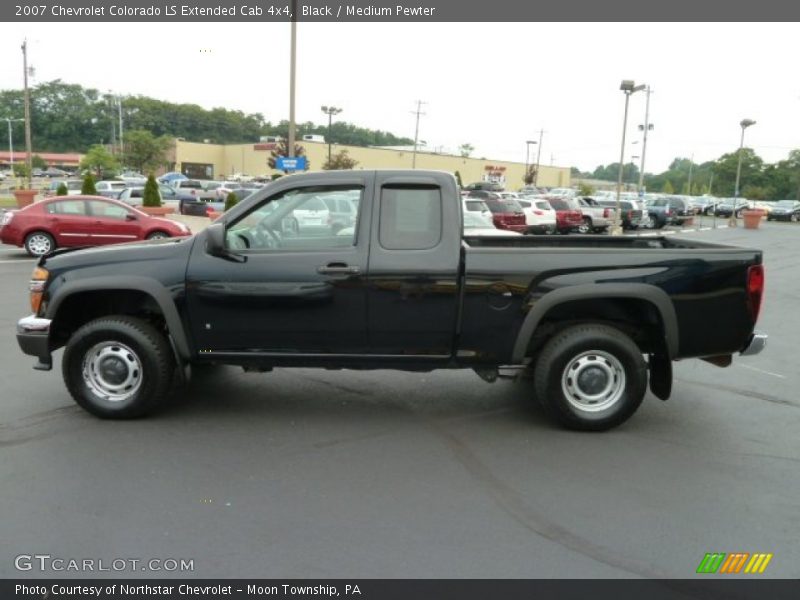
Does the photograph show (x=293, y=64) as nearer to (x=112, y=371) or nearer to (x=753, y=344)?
(x=112, y=371)

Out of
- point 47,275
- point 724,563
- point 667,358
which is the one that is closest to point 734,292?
point 667,358

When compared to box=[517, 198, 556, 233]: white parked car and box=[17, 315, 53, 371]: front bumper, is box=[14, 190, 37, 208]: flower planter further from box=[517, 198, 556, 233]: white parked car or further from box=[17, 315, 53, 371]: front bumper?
box=[17, 315, 53, 371]: front bumper

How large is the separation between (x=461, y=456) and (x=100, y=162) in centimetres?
7514

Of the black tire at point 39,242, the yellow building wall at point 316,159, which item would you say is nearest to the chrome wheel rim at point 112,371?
the black tire at point 39,242

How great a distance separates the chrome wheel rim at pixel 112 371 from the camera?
5.43 meters

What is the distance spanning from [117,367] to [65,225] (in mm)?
12515

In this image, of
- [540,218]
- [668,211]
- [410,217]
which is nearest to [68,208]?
[410,217]

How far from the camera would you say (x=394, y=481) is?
175 inches

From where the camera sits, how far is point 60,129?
126 metres

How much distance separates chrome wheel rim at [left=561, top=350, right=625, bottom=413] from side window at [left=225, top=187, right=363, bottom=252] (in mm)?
1989

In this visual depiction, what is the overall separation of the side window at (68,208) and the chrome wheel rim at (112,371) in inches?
486

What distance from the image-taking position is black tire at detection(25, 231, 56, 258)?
53.8ft

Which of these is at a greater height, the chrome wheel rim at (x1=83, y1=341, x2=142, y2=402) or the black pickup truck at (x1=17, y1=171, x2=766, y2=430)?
the black pickup truck at (x1=17, y1=171, x2=766, y2=430)

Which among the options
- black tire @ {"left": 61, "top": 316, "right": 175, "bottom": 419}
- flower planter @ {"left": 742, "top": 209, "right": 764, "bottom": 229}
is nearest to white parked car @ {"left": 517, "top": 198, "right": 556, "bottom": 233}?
flower planter @ {"left": 742, "top": 209, "right": 764, "bottom": 229}
